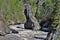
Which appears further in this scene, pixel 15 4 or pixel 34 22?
pixel 15 4

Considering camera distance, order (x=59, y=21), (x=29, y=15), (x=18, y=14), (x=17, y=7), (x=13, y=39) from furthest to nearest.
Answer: (x=17, y=7) < (x=18, y=14) < (x=29, y=15) < (x=13, y=39) < (x=59, y=21)

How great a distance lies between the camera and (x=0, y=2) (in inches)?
1592

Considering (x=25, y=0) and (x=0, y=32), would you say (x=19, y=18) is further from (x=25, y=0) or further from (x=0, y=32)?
(x=0, y=32)

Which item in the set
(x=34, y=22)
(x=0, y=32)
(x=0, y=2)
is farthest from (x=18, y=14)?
(x=0, y=32)

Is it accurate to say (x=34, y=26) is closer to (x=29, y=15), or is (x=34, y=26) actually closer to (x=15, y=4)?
(x=29, y=15)

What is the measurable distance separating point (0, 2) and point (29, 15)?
18.7 ft

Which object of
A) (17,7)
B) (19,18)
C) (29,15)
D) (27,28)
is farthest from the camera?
(17,7)

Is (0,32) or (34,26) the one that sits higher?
(0,32)

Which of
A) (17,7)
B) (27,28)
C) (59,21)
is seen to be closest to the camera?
(59,21)

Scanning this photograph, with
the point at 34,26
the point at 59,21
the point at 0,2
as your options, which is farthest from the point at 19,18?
the point at 59,21

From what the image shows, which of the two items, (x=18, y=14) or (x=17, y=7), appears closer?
(x=18, y=14)

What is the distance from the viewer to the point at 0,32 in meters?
20.1

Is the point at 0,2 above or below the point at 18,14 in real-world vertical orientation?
above

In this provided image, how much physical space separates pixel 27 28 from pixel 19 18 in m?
12.2
